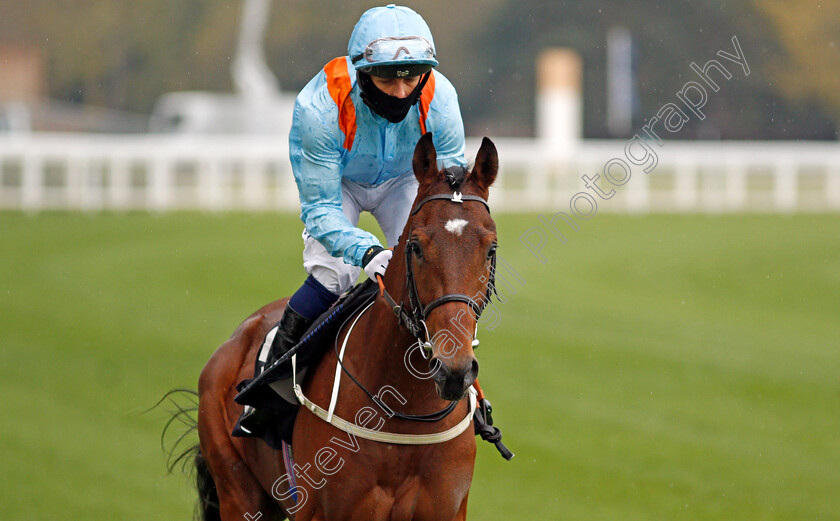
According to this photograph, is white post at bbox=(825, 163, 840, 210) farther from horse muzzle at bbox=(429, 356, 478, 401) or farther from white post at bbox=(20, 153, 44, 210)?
horse muzzle at bbox=(429, 356, 478, 401)

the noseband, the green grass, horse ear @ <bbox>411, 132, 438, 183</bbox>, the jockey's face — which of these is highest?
the jockey's face

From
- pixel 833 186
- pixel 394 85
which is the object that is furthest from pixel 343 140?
pixel 833 186

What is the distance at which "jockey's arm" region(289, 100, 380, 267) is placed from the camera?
3.85 meters

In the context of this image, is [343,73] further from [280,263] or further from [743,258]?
[743,258]

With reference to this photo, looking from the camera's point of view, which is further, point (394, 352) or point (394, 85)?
point (394, 85)

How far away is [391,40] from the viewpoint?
12.3 ft

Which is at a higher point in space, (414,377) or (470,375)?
(470,375)

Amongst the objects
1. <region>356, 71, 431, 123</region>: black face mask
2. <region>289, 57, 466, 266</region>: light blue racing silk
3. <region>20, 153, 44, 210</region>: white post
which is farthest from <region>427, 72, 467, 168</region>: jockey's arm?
<region>20, 153, 44, 210</region>: white post

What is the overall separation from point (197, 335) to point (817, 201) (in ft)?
52.3

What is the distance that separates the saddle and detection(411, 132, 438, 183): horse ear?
561 millimetres

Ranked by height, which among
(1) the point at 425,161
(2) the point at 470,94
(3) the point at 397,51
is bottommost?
(1) the point at 425,161

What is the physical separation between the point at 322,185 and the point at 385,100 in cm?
37

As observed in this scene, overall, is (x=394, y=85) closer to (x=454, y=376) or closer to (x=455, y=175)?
(x=455, y=175)

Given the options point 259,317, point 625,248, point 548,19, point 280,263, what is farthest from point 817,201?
point 548,19
